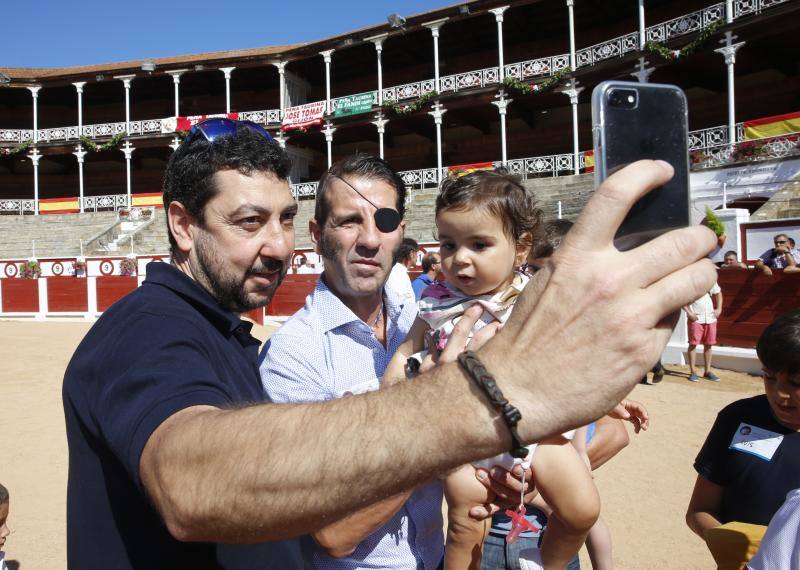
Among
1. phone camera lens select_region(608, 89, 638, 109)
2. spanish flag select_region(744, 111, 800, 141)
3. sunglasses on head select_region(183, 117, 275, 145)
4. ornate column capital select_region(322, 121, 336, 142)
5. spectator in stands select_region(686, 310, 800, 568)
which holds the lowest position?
spectator in stands select_region(686, 310, 800, 568)

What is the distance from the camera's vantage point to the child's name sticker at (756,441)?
201cm

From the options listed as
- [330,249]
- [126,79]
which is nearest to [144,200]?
[126,79]

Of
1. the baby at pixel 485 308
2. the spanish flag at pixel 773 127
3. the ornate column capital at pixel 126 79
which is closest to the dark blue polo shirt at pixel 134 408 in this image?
the baby at pixel 485 308

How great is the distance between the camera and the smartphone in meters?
0.81

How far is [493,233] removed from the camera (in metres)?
1.92

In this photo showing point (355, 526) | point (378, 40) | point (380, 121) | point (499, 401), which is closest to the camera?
point (499, 401)

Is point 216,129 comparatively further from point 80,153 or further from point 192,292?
point 80,153

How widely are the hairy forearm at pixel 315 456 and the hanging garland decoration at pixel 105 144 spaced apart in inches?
1174

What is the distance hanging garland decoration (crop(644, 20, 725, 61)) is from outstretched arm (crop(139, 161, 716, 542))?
717 inches

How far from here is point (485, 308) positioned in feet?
5.65

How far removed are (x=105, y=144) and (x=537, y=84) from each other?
2014cm

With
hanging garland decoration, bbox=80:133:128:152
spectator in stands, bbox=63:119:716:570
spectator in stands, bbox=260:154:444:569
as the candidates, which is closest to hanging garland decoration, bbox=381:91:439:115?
hanging garland decoration, bbox=80:133:128:152

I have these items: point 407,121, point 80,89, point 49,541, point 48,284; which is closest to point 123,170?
point 80,89

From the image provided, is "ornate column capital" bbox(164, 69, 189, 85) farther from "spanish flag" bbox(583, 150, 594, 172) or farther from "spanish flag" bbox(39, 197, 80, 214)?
"spanish flag" bbox(583, 150, 594, 172)
